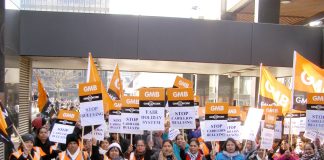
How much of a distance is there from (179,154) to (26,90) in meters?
7.26

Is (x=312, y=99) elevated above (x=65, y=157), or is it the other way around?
(x=312, y=99)

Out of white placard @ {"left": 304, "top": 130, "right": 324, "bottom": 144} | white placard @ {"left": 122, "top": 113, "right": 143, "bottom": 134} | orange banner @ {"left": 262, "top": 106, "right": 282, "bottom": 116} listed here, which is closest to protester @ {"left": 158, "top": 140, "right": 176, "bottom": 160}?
white placard @ {"left": 122, "top": 113, "right": 143, "bottom": 134}

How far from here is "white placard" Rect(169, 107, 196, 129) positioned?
820 cm

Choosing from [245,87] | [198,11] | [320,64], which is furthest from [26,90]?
[198,11]

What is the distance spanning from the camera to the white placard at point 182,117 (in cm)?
820

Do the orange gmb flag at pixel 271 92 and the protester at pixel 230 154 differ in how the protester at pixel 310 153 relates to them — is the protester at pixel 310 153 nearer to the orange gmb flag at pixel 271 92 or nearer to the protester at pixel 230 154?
the protester at pixel 230 154

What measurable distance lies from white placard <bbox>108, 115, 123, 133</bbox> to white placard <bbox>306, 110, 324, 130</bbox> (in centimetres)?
371

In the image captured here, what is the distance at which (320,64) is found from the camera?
47.5ft

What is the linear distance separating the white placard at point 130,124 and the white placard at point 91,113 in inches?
53.2

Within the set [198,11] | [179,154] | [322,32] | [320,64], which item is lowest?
[179,154]

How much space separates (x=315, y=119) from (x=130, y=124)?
3.63 m

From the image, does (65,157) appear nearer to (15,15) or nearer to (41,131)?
(41,131)

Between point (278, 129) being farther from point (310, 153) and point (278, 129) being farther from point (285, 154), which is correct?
point (310, 153)

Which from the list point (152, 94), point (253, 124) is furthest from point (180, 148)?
point (253, 124)
